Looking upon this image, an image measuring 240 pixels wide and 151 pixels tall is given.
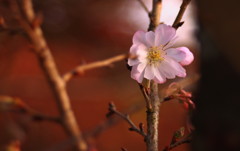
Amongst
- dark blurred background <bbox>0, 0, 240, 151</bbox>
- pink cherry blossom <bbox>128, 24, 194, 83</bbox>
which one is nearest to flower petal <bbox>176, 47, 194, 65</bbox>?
pink cherry blossom <bbox>128, 24, 194, 83</bbox>

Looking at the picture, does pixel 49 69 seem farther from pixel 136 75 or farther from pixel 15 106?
pixel 136 75

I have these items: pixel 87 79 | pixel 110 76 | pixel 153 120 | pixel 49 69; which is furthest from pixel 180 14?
pixel 110 76

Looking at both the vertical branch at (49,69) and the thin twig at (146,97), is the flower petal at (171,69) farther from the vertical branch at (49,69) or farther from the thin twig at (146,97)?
the vertical branch at (49,69)

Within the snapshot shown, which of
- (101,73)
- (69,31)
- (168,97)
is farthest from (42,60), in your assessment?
(69,31)

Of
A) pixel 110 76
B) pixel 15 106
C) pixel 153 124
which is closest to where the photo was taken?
pixel 153 124

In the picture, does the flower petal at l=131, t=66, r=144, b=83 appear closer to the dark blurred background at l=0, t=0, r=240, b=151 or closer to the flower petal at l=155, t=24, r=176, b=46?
the flower petal at l=155, t=24, r=176, b=46

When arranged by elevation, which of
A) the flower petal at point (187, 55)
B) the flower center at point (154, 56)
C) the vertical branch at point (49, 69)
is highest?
the vertical branch at point (49, 69)

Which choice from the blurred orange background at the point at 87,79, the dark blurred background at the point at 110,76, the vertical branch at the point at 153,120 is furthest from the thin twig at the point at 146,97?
the blurred orange background at the point at 87,79
